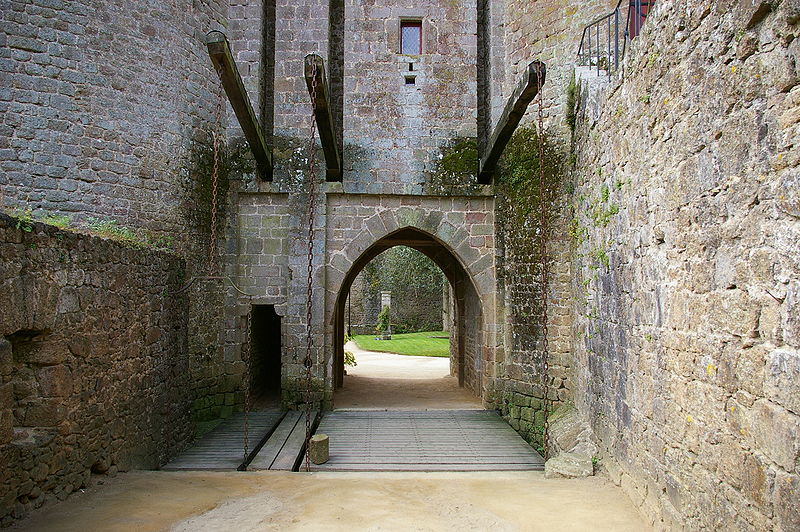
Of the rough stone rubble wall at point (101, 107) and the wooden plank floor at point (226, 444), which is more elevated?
the rough stone rubble wall at point (101, 107)

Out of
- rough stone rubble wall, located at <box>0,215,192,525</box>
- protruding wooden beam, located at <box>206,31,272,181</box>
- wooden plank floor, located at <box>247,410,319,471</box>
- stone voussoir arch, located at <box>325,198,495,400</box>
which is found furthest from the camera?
stone voussoir arch, located at <box>325,198,495,400</box>

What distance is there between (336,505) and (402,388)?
6.42 metres

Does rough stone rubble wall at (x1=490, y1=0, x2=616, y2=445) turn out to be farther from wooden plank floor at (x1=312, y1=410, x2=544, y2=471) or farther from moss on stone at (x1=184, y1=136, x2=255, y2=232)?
moss on stone at (x1=184, y1=136, x2=255, y2=232)

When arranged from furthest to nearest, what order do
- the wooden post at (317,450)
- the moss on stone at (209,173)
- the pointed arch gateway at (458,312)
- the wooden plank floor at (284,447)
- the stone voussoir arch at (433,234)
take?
1. the pointed arch gateway at (458,312)
2. the stone voussoir arch at (433,234)
3. the moss on stone at (209,173)
4. the wooden post at (317,450)
5. the wooden plank floor at (284,447)

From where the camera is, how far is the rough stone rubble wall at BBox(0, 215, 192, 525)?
10.8 ft

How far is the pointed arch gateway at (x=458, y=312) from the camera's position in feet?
30.3

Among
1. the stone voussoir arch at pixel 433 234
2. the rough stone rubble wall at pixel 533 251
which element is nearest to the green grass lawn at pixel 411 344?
the stone voussoir arch at pixel 433 234

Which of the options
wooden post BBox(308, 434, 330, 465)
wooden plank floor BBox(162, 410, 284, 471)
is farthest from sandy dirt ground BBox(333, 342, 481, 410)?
wooden post BBox(308, 434, 330, 465)

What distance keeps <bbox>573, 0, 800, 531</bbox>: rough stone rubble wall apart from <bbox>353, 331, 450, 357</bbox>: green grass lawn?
12.4 m

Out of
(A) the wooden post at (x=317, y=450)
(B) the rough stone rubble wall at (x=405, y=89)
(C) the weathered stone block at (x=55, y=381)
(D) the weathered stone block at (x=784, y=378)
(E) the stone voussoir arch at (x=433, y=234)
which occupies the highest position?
(B) the rough stone rubble wall at (x=405, y=89)

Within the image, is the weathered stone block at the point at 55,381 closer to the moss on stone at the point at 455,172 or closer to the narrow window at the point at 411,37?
the moss on stone at the point at 455,172

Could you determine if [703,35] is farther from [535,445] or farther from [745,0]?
[535,445]

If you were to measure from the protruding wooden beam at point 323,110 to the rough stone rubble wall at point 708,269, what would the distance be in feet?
9.26

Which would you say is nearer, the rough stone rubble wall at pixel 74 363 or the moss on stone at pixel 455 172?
the rough stone rubble wall at pixel 74 363
